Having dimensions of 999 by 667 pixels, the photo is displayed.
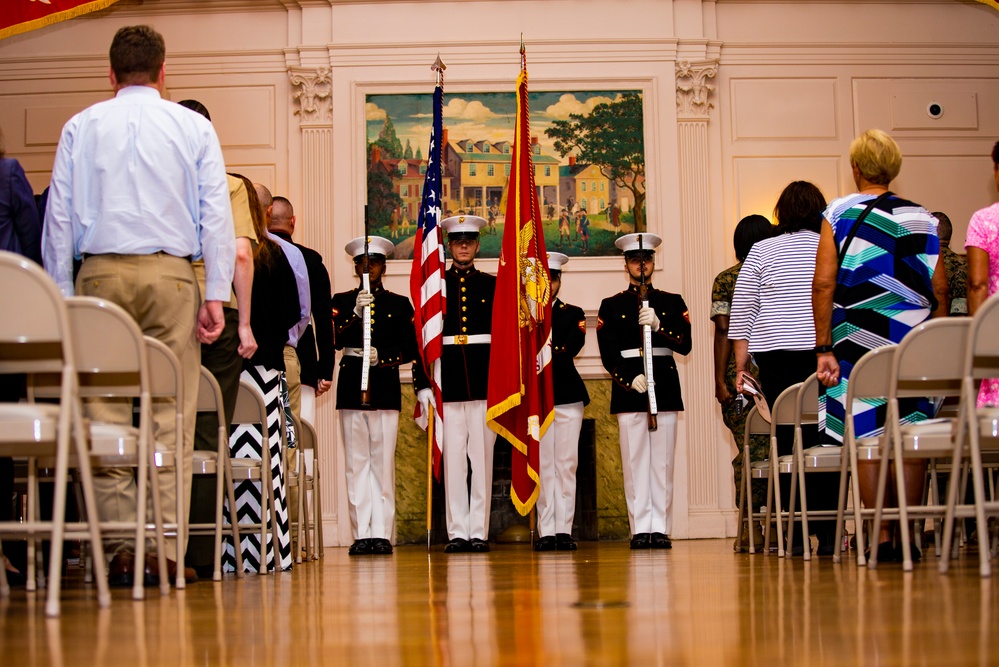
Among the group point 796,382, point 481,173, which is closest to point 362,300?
point 796,382

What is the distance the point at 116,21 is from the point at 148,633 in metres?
8.63

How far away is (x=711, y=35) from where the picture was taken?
32.7 ft

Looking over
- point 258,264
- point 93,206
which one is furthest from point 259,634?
point 258,264

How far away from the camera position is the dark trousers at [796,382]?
584 cm

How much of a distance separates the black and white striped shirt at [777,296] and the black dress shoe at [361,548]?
2.51 meters

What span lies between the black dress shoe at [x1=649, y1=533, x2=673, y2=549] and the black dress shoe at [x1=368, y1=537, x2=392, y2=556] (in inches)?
60.7

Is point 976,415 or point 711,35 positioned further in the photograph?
point 711,35

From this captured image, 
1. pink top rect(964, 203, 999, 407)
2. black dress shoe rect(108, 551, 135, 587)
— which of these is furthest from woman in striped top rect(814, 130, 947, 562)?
black dress shoe rect(108, 551, 135, 587)

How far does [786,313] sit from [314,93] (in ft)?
16.7

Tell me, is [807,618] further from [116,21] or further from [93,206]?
[116,21]

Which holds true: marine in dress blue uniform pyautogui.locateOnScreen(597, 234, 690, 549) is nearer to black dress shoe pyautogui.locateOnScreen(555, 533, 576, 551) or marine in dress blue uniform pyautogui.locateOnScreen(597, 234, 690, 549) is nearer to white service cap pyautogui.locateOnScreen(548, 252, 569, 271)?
black dress shoe pyautogui.locateOnScreen(555, 533, 576, 551)

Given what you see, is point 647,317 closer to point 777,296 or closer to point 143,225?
point 777,296

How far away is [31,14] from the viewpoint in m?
9.09

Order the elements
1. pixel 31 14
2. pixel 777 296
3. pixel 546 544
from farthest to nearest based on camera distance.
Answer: pixel 31 14, pixel 546 544, pixel 777 296
